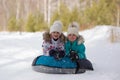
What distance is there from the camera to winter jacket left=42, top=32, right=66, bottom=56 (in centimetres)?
521

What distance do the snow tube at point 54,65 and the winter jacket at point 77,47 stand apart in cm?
32

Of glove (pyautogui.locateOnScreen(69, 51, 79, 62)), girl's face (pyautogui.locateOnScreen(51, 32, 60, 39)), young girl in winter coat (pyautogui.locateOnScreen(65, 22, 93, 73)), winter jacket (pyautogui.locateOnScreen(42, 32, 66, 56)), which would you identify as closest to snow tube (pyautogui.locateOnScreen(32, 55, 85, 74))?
glove (pyautogui.locateOnScreen(69, 51, 79, 62))

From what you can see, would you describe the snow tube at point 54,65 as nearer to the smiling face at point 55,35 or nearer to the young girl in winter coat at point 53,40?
the young girl in winter coat at point 53,40

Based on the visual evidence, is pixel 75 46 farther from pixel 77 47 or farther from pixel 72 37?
pixel 72 37

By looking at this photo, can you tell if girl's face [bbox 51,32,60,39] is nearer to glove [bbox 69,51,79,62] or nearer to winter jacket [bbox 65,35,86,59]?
winter jacket [bbox 65,35,86,59]

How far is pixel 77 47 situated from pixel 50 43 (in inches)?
17.2

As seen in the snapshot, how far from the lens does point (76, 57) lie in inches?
200

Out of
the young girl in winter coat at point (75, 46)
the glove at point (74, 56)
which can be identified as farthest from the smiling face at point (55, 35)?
the glove at point (74, 56)

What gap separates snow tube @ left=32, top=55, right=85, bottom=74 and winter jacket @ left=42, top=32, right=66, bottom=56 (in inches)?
11.6

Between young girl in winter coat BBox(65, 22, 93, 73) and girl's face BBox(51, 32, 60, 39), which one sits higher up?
girl's face BBox(51, 32, 60, 39)

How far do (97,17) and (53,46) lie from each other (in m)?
11.6

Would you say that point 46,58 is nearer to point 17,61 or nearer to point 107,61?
point 17,61

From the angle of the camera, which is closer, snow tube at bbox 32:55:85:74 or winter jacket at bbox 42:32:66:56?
snow tube at bbox 32:55:85:74

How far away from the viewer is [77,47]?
5.32 meters
